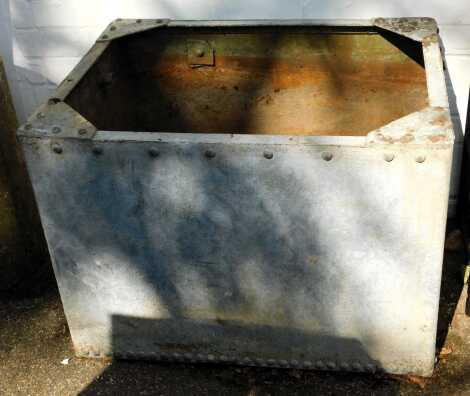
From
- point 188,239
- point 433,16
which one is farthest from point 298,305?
point 433,16

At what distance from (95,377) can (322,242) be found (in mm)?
856

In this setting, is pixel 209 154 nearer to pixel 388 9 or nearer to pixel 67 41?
pixel 388 9

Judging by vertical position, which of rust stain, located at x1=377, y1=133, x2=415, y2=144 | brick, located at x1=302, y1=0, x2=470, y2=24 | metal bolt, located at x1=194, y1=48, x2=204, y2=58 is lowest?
metal bolt, located at x1=194, y1=48, x2=204, y2=58

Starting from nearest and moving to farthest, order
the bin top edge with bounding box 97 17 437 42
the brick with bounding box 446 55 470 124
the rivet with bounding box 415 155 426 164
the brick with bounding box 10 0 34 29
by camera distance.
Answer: the rivet with bounding box 415 155 426 164 → the bin top edge with bounding box 97 17 437 42 → the brick with bounding box 446 55 470 124 → the brick with bounding box 10 0 34 29

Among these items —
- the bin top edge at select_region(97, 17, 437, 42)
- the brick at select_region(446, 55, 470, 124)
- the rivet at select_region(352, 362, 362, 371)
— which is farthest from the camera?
the brick at select_region(446, 55, 470, 124)

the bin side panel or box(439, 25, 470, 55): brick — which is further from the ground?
box(439, 25, 470, 55): brick

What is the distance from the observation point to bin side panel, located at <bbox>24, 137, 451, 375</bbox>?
1691 millimetres

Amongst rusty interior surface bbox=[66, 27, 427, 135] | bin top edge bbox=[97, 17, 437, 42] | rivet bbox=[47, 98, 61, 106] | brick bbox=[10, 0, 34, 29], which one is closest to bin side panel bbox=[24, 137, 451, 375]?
rivet bbox=[47, 98, 61, 106]

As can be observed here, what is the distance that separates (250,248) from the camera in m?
1.84

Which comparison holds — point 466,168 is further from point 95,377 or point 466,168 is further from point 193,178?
point 95,377

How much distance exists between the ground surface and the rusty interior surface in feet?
2.43

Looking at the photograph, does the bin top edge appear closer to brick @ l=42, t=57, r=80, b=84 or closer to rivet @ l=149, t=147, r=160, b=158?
brick @ l=42, t=57, r=80, b=84

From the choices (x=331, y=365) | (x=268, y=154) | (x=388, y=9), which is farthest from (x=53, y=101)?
(x=388, y=9)

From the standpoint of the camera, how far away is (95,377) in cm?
213
